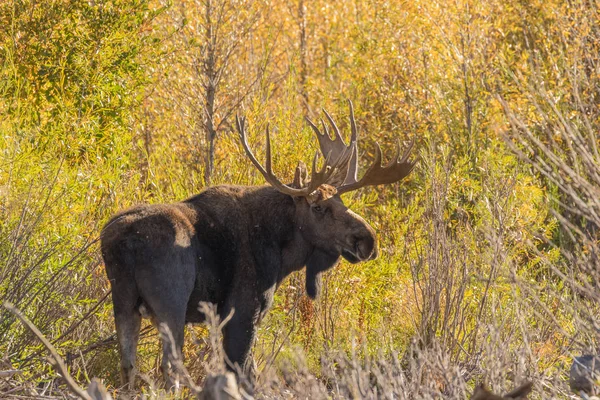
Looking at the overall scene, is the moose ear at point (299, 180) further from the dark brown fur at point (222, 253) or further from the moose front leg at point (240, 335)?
the moose front leg at point (240, 335)

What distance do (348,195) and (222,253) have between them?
104 inches

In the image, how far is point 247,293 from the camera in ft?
27.1

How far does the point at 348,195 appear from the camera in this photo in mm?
10609

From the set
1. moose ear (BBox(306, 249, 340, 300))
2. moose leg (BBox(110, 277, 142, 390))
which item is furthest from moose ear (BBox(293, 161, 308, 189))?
moose leg (BBox(110, 277, 142, 390))

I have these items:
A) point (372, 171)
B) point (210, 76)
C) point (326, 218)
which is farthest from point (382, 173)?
point (210, 76)

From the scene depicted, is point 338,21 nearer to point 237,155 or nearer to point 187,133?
point 187,133

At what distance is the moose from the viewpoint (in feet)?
24.4

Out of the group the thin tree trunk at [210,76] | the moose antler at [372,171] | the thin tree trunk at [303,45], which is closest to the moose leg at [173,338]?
the moose antler at [372,171]

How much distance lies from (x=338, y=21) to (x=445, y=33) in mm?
8767

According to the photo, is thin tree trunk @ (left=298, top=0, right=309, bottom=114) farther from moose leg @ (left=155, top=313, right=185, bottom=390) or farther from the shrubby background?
moose leg @ (left=155, top=313, right=185, bottom=390)

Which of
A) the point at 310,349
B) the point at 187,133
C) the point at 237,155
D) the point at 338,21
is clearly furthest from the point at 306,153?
the point at 338,21

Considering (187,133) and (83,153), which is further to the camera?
(187,133)

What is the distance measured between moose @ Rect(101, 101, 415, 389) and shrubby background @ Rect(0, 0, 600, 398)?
1.16 ft

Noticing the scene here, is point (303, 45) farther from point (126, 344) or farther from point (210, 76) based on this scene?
point (126, 344)
